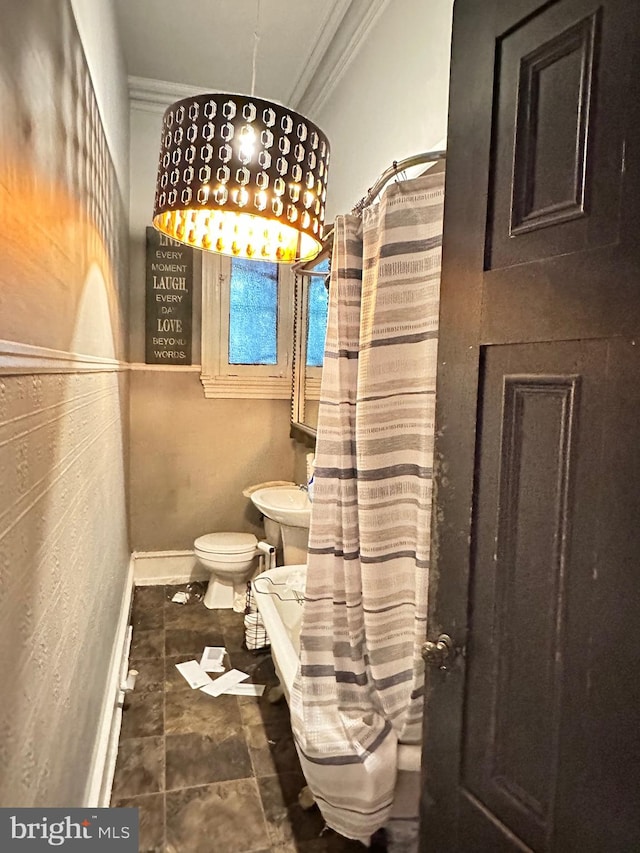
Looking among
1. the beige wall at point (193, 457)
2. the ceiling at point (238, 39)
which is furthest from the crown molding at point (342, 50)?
the beige wall at point (193, 457)

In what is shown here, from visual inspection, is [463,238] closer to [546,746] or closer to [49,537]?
[546,746]

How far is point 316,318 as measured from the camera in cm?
305

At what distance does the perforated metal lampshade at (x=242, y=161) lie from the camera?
4.21 feet

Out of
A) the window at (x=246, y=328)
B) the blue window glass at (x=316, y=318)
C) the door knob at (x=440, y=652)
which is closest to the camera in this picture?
the door knob at (x=440, y=652)

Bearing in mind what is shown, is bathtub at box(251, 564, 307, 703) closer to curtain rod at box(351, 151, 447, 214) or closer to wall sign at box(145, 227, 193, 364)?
curtain rod at box(351, 151, 447, 214)

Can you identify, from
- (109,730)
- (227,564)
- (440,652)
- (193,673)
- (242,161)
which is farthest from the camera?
(227,564)

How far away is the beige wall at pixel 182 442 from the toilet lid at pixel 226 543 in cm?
32

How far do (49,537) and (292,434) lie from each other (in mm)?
2523

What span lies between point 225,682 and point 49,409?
1.81 meters

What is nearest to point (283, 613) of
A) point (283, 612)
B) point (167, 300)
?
point (283, 612)

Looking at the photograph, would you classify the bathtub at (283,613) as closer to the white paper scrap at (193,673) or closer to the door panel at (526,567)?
the white paper scrap at (193,673)

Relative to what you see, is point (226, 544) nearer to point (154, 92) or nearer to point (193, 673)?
point (193, 673)

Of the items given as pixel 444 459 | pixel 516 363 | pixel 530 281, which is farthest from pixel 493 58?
pixel 444 459

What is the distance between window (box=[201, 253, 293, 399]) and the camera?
334 centimetres
